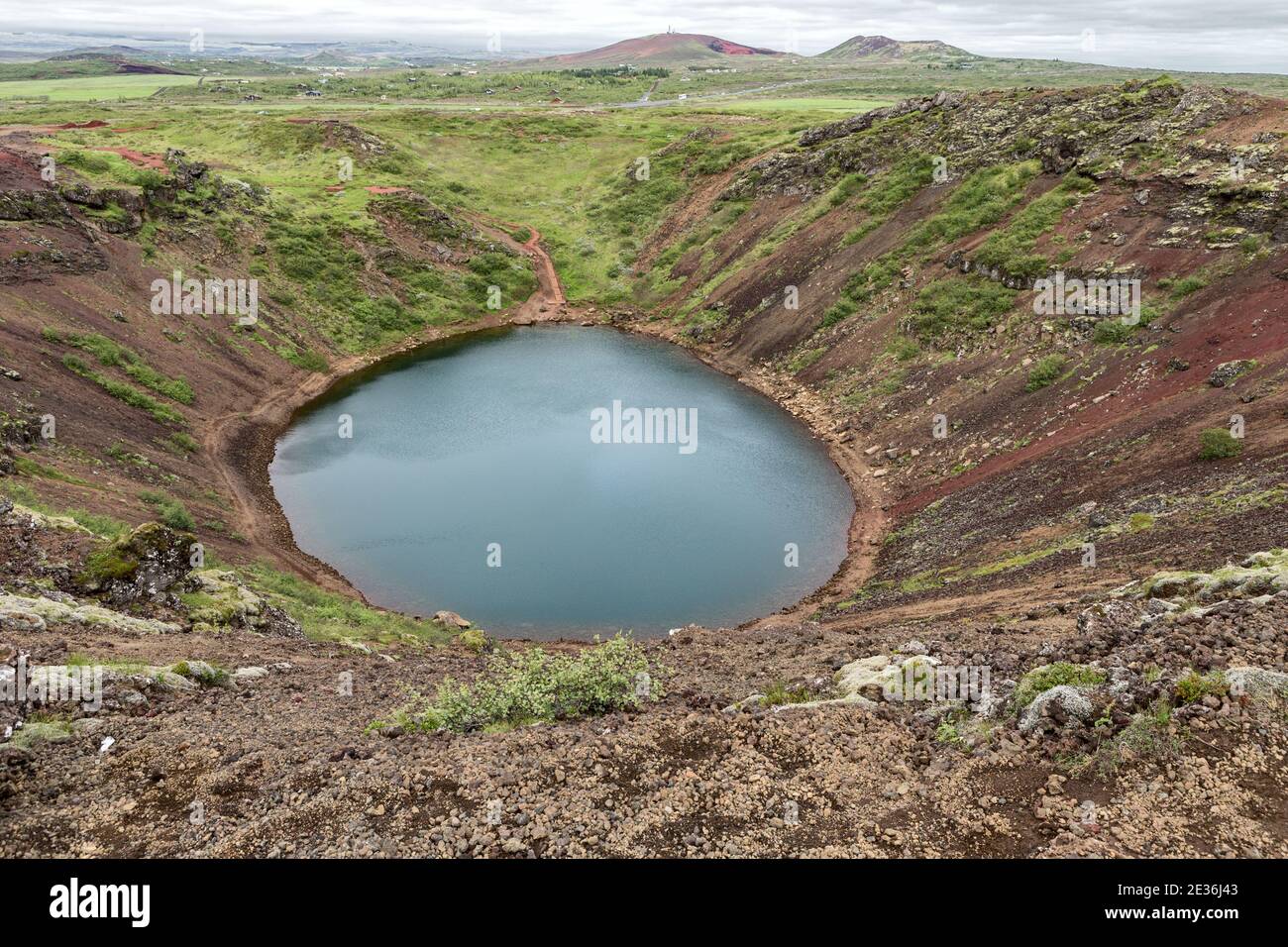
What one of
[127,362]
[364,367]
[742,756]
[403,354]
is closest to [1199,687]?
[742,756]

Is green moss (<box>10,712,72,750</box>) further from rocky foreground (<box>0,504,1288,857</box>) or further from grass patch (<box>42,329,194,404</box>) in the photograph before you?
grass patch (<box>42,329,194,404</box>)

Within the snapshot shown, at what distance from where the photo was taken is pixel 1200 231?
39.1 m

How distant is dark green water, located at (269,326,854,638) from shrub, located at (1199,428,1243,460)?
1373 centimetres

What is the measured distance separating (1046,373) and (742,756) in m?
32.8

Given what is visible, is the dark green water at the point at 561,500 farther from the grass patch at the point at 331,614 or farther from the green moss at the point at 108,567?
the green moss at the point at 108,567

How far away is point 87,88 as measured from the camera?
501ft

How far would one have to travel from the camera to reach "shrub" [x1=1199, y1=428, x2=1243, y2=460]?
26469mm

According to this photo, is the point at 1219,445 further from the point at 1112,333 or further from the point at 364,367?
the point at 364,367

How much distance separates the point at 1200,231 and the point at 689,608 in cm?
3366

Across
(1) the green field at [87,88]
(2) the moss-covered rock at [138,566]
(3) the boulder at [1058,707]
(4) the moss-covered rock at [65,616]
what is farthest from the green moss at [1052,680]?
(1) the green field at [87,88]

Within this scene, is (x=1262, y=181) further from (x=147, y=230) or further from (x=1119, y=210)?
(x=147, y=230)

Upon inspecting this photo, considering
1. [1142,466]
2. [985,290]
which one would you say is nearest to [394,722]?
[1142,466]

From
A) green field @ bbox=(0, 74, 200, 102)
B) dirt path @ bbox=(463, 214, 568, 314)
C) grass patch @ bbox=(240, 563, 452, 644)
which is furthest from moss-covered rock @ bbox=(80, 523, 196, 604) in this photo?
green field @ bbox=(0, 74, 200, 102)
